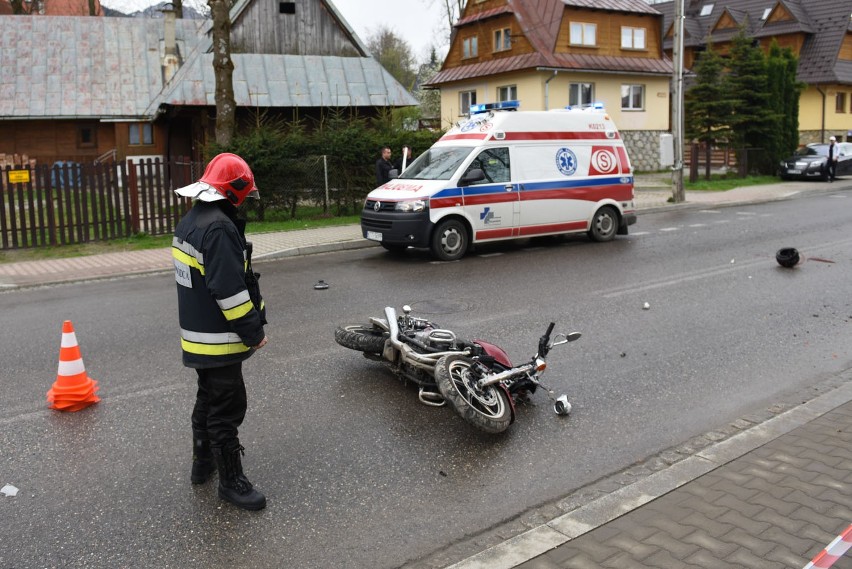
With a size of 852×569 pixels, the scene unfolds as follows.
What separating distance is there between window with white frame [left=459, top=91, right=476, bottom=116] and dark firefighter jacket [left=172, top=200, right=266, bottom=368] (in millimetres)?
37929

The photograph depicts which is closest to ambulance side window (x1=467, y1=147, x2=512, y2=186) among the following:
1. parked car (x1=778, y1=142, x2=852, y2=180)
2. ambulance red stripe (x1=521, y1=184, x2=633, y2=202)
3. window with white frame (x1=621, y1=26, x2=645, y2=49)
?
ambulance red stripe (x1=521, y1=184, x2=633, y2=202)

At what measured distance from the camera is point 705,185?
28.4 m

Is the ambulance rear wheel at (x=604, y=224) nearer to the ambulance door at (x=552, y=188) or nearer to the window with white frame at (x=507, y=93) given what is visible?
the ambulance door at (x=552, y=188)

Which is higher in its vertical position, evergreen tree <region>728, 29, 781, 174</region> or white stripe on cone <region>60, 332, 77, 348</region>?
evergreen tree <region>728, 29, 781, 174</region>

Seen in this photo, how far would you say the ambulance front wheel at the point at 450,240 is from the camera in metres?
13.1

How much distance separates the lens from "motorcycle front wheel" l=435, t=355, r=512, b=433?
5.12 meters

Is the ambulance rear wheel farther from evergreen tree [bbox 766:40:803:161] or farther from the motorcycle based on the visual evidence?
evergreen tree [bbox 766:40:803:161]

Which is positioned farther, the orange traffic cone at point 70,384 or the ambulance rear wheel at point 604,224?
the ambulance rear wheel at point 604,224

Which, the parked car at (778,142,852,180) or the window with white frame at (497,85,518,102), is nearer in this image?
the parked car at (778,142,852,180)

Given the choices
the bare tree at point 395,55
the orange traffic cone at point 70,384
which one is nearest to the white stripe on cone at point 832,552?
the orange traffic cone at point 70,384

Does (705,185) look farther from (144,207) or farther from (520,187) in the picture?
(144,207)

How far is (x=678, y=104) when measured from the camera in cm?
2256

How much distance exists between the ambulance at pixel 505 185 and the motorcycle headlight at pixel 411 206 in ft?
0.05

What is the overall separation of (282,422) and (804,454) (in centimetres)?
350
